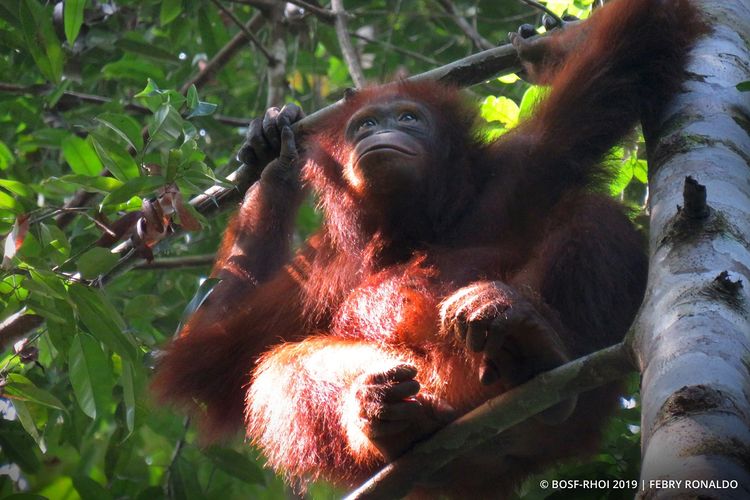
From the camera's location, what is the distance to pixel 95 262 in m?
3.51

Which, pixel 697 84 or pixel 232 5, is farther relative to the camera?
pixel 232 5

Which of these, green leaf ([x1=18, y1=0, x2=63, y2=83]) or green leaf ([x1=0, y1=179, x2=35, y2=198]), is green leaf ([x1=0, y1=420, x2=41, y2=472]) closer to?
green leaf ([x1=0, y1=179, x2=35, y2=198])

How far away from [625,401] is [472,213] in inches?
47.6

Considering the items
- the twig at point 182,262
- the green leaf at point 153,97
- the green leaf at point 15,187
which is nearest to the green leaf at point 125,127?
the green leaf at point 153,97

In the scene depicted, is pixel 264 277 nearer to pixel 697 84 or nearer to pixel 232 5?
pixel 697 84

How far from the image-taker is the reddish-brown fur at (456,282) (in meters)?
3.59

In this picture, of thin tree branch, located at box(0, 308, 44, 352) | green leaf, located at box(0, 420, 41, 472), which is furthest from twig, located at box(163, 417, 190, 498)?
thin tree branch, located at box(0, 308, 44, 352)

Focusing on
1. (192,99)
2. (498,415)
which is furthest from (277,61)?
(498,415)

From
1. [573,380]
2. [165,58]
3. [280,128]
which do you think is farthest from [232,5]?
[573,380]

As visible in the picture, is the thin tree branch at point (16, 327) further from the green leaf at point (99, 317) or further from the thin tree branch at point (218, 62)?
the thin tree branch at point (218, 62)

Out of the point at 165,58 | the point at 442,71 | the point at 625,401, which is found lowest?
the point at 625,401

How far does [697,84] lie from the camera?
3.34 meters

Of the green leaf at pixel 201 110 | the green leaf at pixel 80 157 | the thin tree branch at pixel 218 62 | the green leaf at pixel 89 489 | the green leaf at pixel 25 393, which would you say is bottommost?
the green leaf at pixel 89 489

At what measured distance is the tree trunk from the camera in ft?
5.91
